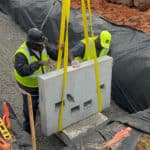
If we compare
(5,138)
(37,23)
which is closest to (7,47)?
(37,23)

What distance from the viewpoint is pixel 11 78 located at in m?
7.81

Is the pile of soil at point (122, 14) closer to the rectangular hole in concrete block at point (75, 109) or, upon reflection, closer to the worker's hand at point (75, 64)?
the rectangular hole in concrete block at point (75, 109)

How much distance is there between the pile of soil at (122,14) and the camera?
A: 9080 millimetres

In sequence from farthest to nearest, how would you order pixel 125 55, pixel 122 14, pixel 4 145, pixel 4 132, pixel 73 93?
pixel 122 14 < pixel 125 55 < pixel 73 93 < pixel 4 132 < pixel 4 145

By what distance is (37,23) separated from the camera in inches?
383

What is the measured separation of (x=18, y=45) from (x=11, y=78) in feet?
5.72

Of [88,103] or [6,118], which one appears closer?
[6,118]

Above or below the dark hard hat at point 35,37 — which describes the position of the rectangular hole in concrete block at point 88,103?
below

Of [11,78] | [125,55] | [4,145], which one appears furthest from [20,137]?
[11,78]

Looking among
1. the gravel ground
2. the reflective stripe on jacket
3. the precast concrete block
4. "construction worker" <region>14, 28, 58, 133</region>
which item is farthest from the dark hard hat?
the gravel ground

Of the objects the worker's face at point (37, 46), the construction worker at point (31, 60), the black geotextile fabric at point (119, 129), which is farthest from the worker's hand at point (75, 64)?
the black geotextile fabric at point (119, 129)

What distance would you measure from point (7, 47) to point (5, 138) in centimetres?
496

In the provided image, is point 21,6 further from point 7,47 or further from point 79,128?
point 79,128

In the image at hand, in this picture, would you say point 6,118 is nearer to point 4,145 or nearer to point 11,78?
point 4,145
